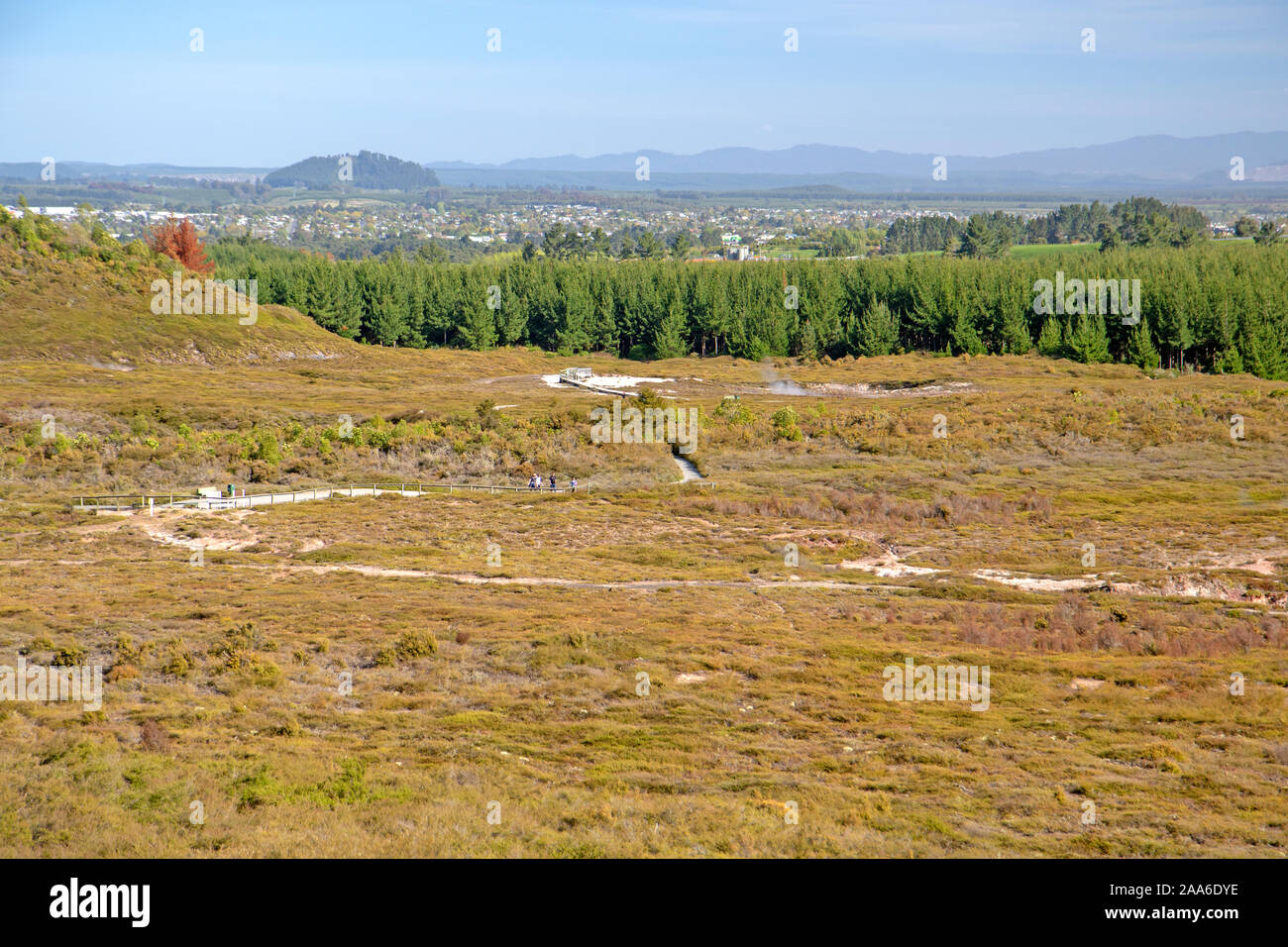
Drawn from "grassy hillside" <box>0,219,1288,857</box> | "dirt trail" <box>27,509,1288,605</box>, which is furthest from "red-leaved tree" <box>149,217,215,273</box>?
"dirt trail" <box>27,509,1288,605</box>

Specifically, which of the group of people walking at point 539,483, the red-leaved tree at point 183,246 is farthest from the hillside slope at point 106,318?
the group of people walking at point 539,483

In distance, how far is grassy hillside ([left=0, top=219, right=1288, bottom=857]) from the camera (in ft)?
51.7

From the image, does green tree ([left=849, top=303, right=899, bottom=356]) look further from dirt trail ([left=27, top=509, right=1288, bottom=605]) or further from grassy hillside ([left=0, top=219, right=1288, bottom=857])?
dirt trail ([left=27, top=509, right=1288, bottom=605])

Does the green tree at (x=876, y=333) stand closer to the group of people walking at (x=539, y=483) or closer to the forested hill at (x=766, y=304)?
the forested hill at (x=766, y=304)

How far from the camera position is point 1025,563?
35906 mm

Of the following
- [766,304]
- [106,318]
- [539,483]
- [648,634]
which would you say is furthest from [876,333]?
[648,634]

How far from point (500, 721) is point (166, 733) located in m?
6.39

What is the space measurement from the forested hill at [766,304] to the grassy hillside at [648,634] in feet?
130

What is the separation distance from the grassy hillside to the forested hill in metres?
39.8

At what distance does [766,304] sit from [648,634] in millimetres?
91694

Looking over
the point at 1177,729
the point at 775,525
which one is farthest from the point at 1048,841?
the point at 775,525

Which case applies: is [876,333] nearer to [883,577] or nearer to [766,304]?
[766,304]

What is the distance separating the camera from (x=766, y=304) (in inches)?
4513
